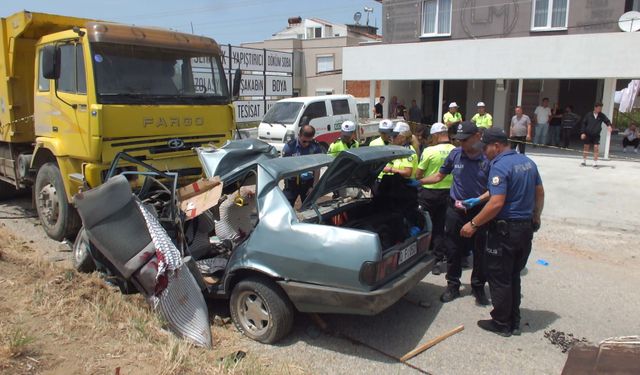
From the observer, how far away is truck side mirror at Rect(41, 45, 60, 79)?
20.4 feet

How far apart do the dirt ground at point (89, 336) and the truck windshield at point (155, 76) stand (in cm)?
233

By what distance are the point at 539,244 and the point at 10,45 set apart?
8.03m

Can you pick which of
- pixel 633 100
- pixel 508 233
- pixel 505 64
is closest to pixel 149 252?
pixel 508 233

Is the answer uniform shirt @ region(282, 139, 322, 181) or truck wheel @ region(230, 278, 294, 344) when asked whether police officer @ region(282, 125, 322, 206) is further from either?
truck wheel @ region(230, 278, 294, 344)

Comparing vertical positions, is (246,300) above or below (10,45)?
below

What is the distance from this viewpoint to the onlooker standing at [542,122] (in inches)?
664

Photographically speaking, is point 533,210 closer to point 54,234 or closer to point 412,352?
point 412,352

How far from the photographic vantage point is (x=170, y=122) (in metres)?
6.52

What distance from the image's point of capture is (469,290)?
5359 millimetres

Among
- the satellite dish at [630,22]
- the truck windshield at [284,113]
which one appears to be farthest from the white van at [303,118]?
the satellite dish at [630,22]

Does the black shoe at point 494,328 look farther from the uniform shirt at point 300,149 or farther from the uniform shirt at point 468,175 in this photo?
the uniform shirt at point 300,149

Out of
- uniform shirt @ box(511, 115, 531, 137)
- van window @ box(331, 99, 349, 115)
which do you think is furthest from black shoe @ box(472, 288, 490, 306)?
van window @ box(331, 99, 349, 115)

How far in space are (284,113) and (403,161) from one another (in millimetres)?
8948

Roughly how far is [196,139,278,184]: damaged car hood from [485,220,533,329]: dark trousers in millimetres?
2180
